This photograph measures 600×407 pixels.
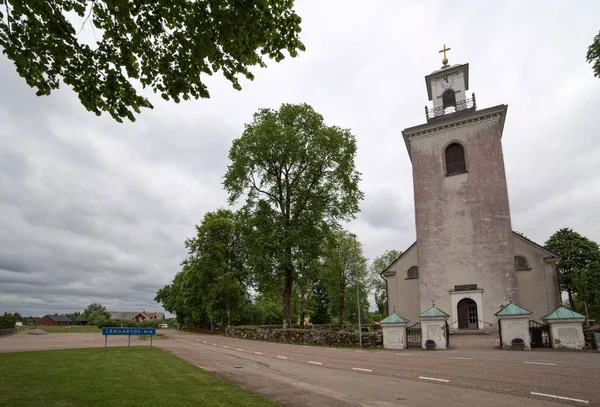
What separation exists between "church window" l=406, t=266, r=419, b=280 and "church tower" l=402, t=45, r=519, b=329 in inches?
130

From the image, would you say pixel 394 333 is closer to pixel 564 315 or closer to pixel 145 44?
pixel 564 315

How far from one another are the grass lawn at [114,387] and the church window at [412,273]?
23793 mm

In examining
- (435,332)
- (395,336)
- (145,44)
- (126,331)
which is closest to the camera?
(145,44)

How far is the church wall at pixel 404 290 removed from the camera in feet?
103

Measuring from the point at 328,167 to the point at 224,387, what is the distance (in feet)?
80.3

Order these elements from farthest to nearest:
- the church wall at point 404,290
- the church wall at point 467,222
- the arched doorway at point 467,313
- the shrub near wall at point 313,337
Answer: the church wall at point 404,290, the arched doorway at point 467,313, the church wall at point 467,222, the shrub near wall at point 313,337

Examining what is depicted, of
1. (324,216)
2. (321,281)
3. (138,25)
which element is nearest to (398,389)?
(138,25)

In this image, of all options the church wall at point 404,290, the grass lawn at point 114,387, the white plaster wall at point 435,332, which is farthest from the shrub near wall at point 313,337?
the grass lawn at point 114,387

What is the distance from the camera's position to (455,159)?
29.6 metres

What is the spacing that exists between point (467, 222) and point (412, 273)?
22.8 feet

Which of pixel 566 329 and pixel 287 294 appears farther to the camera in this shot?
pixel 287 294

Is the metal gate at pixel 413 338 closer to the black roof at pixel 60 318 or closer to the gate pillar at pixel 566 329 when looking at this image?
the gate pillar at pixel 566 329

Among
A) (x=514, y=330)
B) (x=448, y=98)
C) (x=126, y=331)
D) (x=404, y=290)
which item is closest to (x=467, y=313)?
(x=404, y=290)

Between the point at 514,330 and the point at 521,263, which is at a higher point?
the point at 521,263
